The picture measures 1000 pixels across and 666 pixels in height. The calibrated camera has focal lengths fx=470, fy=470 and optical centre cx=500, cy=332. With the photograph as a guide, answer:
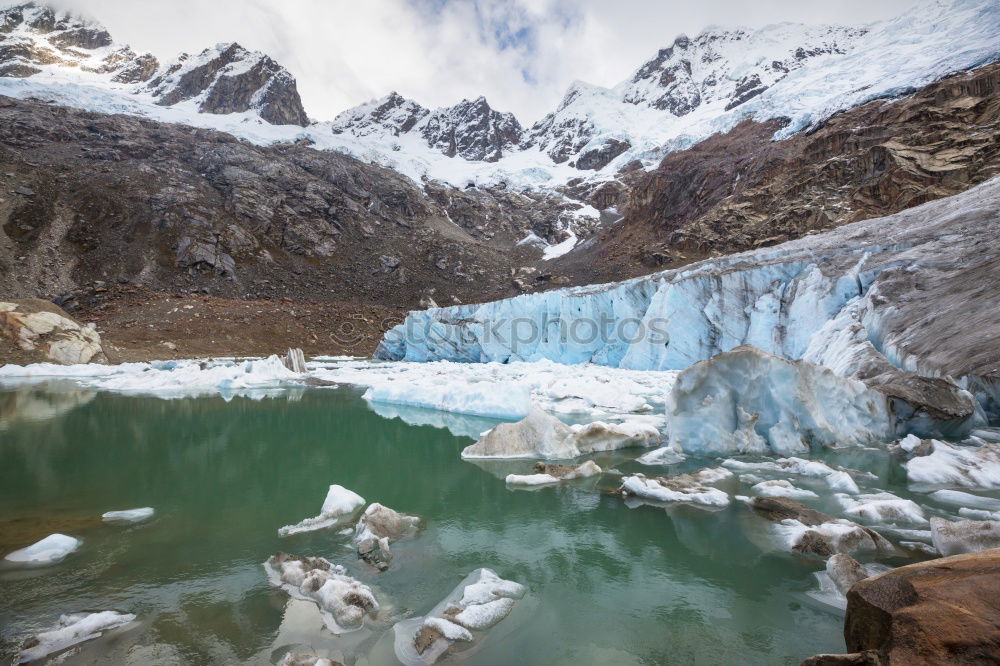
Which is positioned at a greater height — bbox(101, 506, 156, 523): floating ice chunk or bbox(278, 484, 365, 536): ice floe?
bbox(278, 484, 365, 536): ice floe

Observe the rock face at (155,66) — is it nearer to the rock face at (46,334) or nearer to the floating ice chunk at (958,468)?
the rock face at (46,334)

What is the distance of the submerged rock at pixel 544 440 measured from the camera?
20.8 ft

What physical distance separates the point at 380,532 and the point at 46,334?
22016mm

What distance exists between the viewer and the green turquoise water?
238 cm

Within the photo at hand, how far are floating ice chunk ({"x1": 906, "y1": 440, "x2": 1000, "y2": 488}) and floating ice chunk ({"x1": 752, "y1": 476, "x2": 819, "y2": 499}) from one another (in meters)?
1.27

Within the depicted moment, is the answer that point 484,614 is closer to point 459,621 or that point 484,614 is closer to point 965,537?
point 459,621

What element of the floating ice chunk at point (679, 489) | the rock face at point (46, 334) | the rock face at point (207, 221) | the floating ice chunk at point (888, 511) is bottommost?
the floating ice chunk at point (679, 489)

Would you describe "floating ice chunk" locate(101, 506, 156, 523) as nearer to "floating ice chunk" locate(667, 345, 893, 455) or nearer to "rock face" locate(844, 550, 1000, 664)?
"rock face" locate(844, 550, 1000, 664)

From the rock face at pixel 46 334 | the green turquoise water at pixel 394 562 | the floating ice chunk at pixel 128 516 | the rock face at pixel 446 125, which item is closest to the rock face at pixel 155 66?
the rock face at pixel 446 125

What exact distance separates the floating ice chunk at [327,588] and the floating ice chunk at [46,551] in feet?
4.99

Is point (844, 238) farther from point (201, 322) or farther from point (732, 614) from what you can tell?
point (201, 322)

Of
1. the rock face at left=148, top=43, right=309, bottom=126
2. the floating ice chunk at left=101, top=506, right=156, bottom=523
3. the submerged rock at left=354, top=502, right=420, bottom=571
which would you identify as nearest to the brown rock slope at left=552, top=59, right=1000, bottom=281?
the submerged rock at left=354, top=502, right=420, bottom=571

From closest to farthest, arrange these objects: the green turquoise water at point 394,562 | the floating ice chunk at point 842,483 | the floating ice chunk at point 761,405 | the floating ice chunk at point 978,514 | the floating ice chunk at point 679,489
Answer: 1. the green turquoise water at point 394,562
2. the floating ice chunk at point 978,514
3. the floating ice chunk at point 679,489
4. the floating ice chunk at point 842,483
5. the floating ice chunk at point 761,405

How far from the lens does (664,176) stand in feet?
154
